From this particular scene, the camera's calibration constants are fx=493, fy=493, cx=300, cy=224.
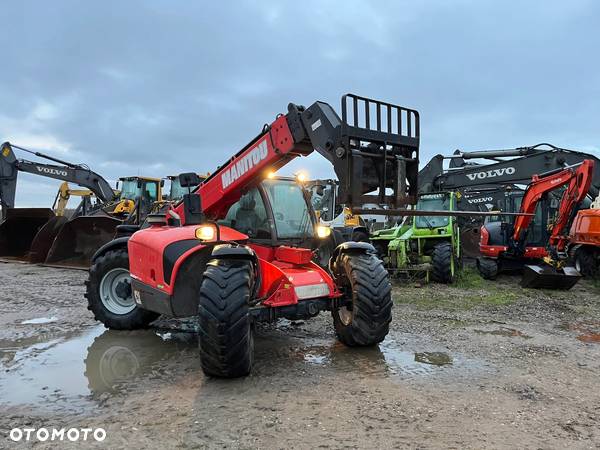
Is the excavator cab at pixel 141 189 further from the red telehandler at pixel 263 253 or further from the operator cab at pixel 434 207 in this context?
the red telehandler at pixel 263 253

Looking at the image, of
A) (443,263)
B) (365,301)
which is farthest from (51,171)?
(365,301)

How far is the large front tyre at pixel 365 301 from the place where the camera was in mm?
4938

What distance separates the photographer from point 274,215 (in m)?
5.50

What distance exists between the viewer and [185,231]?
5113 millimetres

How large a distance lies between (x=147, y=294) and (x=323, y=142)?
2518mm

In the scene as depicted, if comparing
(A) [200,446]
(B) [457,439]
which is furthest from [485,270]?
(A) [200,446]

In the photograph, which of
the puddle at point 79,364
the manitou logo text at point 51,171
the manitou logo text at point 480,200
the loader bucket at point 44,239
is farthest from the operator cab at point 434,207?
the manitou logo text at point 51,171

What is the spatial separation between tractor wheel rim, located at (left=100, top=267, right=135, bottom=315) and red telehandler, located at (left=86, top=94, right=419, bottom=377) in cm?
1

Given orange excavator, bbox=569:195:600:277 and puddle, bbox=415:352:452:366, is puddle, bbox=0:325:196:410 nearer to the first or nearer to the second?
puddle, bbox=415:352:452:366

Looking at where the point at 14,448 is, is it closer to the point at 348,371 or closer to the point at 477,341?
the point at 348,371

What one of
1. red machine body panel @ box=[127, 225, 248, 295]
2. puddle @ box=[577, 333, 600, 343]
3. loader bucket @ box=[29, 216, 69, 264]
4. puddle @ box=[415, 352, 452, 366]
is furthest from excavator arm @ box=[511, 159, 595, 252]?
loader bucket @ box=[29, 216, 69, 264]

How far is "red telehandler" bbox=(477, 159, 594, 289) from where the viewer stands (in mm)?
9867

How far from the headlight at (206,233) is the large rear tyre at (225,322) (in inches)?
23.7

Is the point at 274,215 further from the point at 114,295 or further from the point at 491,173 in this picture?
the point at 491,173
